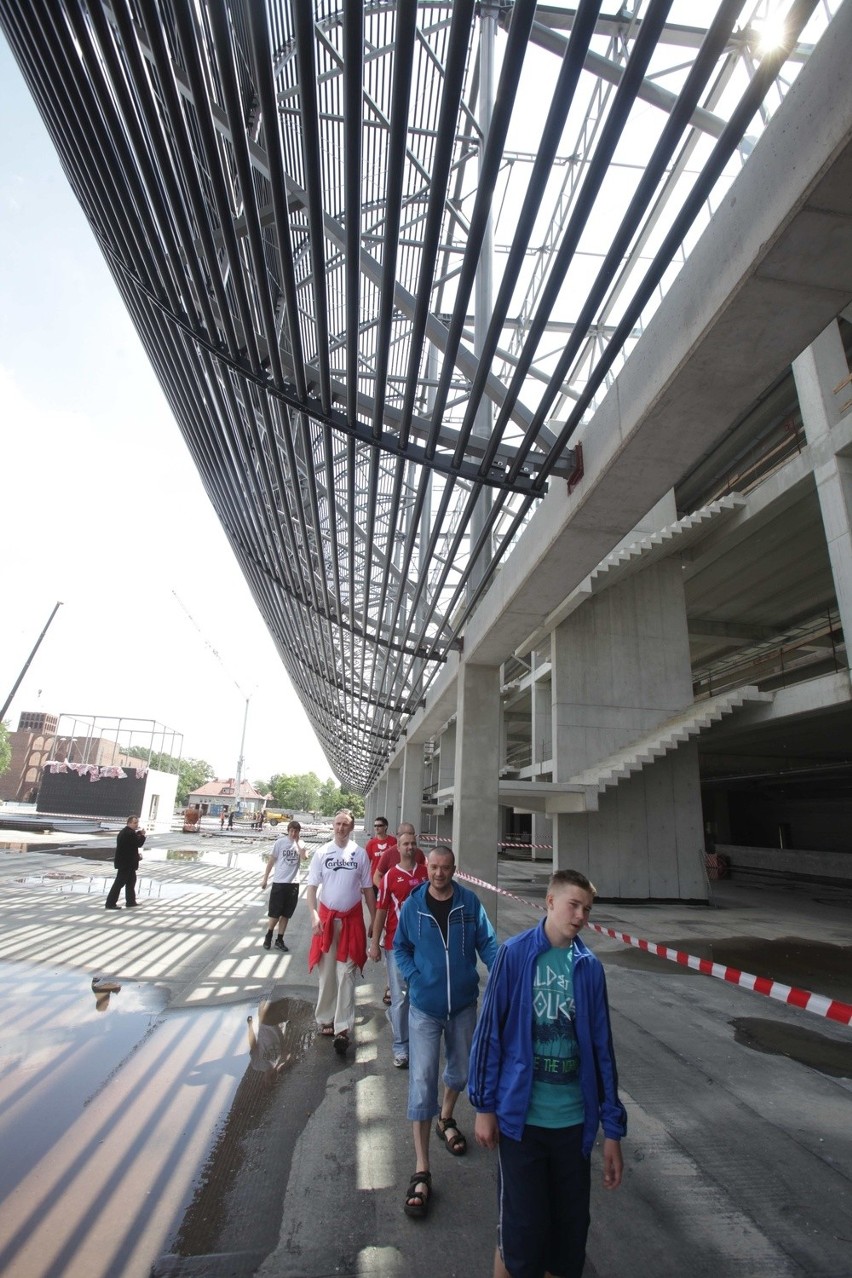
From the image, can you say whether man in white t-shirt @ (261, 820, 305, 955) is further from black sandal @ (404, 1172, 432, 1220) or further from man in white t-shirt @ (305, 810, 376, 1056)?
black sandal @ (404, 1172, 432, 1220)

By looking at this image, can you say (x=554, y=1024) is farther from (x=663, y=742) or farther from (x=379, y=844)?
(x=663, y=742)

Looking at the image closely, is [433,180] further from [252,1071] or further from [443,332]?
[252,1071]

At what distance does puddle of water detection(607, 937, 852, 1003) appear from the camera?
7.46 meters

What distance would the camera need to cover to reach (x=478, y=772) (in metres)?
10.3

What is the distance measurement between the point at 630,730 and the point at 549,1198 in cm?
1546

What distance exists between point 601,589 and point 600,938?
9748 millimetres

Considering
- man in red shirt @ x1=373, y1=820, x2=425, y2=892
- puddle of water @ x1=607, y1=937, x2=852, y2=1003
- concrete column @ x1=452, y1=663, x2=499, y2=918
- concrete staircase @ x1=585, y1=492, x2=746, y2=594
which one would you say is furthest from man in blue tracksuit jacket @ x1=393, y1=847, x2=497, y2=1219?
concrete staircase @ x1=585, y1=492, x2=746, y2=594

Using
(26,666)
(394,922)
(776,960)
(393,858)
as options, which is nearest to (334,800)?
(26,666)

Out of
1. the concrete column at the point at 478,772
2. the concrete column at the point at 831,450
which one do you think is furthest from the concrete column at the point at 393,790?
the concrete column at the point at 831,450

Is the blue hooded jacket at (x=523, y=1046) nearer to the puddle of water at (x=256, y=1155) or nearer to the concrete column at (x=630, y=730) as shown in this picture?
the puddle of water at (x=256, y=1155)

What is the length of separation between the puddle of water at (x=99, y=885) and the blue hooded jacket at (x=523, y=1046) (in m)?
10.6

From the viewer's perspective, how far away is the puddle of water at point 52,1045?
10.6ft

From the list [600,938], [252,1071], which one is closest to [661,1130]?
[252,1071]

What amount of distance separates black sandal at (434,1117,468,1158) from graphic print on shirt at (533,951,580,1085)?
1.63m
